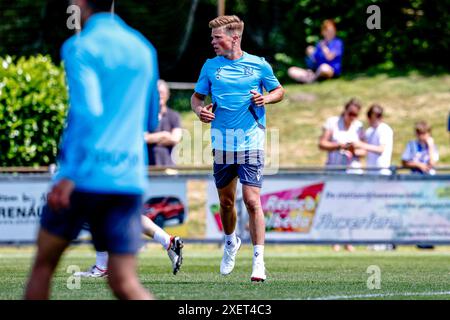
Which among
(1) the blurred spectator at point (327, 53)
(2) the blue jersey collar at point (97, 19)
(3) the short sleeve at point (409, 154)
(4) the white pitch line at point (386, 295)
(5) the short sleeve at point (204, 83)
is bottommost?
(4) the white pitch line at point (386, 295)

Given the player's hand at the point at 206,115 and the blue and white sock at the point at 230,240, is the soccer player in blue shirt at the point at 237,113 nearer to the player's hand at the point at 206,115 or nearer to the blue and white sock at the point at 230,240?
the player's hand at the point at 206,115

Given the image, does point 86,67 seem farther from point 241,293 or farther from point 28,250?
point 28,250

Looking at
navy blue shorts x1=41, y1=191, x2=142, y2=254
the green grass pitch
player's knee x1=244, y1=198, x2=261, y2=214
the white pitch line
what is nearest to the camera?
navy blue shorts x1=41, y1=191, x2=142, y2=254

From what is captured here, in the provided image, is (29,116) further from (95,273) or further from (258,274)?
(258,274)

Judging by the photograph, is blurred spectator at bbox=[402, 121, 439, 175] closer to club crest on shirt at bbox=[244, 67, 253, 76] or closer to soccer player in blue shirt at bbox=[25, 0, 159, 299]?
club crest on shirt at bbox=[244, 67, 253, 76]

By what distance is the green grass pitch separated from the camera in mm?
8531

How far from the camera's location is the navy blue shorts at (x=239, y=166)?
10.2 meters

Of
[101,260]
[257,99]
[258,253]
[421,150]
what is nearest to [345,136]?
[421,150]

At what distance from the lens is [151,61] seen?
5656mm

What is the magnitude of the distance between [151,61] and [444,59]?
2750 centimetres

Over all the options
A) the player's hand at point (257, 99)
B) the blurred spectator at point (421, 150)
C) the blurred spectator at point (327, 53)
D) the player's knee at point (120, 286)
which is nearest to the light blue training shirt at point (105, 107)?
the player's knee at point (120, 286)

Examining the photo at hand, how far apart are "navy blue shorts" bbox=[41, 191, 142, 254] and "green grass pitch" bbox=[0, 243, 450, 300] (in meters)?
2.62

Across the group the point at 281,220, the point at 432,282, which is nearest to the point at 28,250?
the point at 281,220

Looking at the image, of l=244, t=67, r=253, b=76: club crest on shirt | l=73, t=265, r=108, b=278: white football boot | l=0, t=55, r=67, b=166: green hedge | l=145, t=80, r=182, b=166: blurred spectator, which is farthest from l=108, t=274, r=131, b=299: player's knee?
l=0, t=55, r=67, b=166: green hedge
